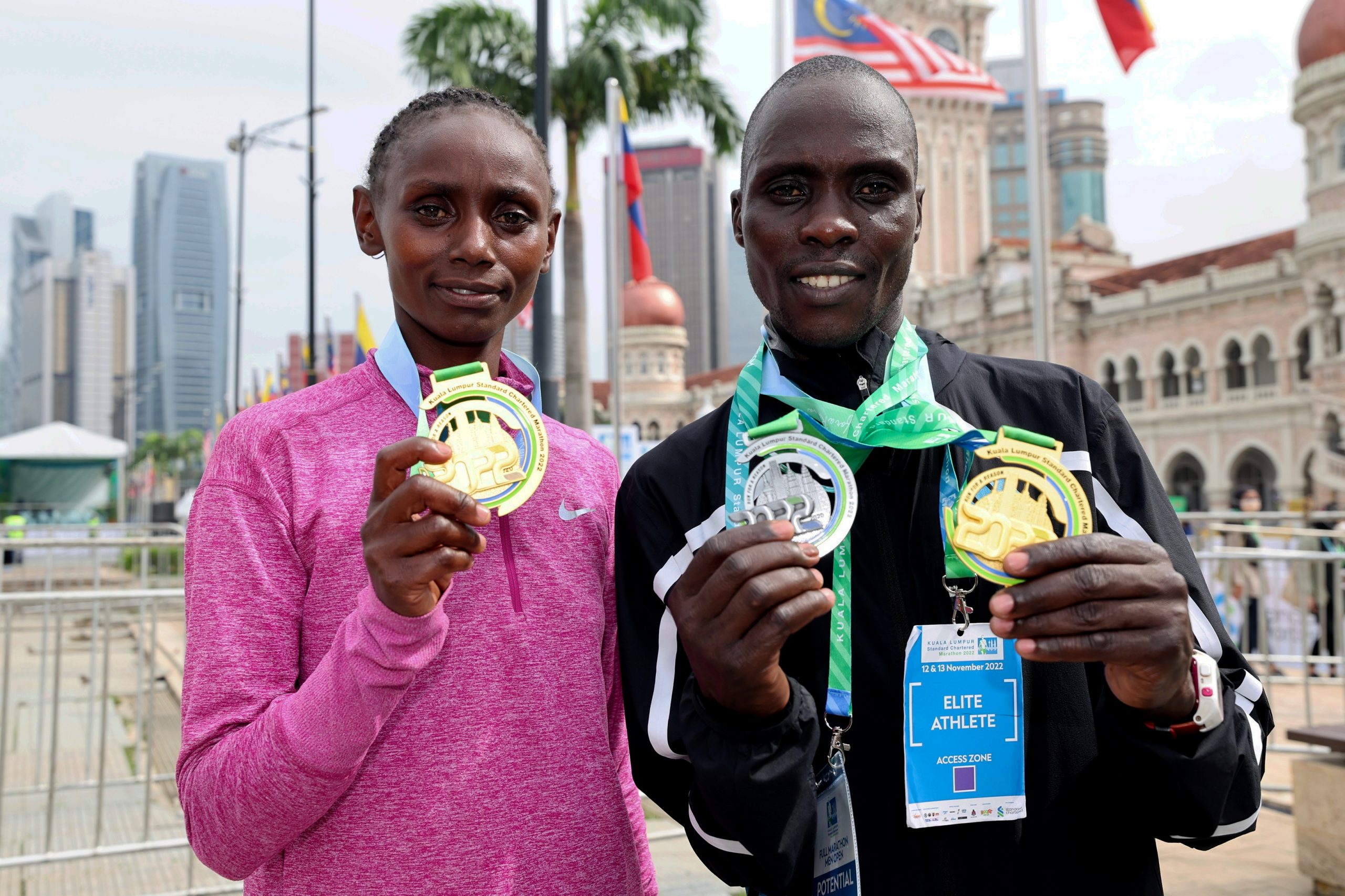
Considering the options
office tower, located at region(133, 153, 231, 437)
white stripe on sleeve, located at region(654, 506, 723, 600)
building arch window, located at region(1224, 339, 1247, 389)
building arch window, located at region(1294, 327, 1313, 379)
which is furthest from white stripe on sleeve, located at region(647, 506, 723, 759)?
office tower, located at region(133, 153, 231, 437)

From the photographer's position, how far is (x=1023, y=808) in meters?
1.55

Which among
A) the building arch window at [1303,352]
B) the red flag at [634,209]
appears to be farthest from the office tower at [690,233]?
the red flag at [634,209]

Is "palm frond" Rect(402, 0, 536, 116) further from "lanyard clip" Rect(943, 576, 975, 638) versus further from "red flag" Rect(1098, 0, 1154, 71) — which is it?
"lanyard clip" Rect(943, 576, 975, 638)

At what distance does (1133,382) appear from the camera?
136 feet

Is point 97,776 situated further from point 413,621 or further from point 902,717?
point 902,717

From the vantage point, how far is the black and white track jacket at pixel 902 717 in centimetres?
144

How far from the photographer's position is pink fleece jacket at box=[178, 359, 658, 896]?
151 cm

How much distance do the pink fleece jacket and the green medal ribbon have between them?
41cm

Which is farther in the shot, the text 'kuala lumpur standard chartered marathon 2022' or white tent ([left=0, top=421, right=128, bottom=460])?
white tent ([left=0, top=421, right=128, bottom=460])

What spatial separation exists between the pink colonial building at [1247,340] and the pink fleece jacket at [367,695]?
30112mm

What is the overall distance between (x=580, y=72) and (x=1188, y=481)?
3354 cm

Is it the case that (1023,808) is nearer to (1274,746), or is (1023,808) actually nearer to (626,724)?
(626,724)

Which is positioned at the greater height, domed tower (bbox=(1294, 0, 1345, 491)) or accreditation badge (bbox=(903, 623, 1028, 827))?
domed tower (bbox=(1294, 0, 1345, 491))

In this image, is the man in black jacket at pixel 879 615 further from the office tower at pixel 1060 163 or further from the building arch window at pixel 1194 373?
the office tower at pixel 1060 163
